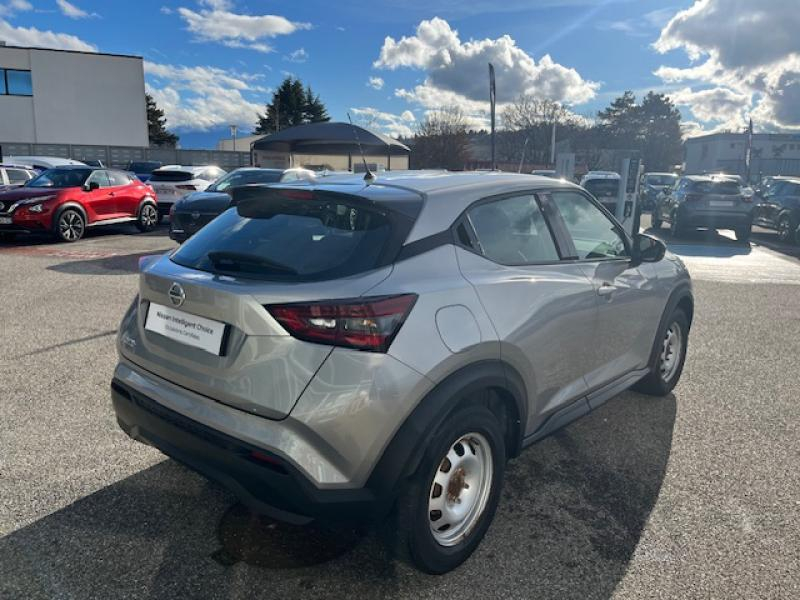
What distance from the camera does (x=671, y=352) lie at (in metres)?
4.48

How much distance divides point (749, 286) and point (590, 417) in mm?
6757

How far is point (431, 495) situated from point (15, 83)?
46.2 meters

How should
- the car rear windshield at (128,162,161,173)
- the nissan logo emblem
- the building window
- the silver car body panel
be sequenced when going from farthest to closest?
the building window
the car rear windshield at (128,162,161,173)
the nissan logo emblem
the silver car body panel

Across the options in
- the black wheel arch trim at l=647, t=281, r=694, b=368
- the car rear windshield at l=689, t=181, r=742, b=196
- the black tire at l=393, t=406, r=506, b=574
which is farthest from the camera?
the car rear windshield at l=689, t=181, r=742, b=196

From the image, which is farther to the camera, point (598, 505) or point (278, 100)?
point (278, 100)

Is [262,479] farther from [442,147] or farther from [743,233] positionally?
[442,147]

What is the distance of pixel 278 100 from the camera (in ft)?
217

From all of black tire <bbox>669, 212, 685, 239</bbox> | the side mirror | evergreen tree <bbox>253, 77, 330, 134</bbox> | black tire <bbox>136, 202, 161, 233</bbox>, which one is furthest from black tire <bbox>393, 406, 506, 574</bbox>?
evergreen tree <bbox>253, 77, 330, 134</bbox>

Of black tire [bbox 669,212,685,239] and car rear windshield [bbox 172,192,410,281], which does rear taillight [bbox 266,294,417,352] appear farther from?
black tire [bbox 669,212,685,239]

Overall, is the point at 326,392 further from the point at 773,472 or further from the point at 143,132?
the point at 143,132

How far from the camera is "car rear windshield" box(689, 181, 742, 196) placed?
15.1m

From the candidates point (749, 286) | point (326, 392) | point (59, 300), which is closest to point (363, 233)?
point (326, 392)

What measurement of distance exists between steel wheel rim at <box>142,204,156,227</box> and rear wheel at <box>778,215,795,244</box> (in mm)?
16096

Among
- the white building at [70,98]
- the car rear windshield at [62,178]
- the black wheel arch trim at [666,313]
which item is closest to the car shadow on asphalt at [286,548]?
the black wheel arch trim at [666,313]
